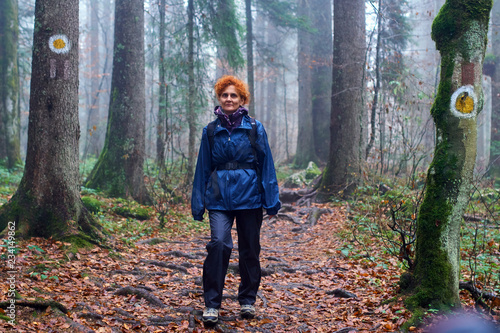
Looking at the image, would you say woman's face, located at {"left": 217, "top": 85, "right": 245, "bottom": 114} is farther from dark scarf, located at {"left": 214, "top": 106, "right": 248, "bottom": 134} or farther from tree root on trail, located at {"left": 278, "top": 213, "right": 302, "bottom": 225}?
tree root on trail, located at {"left": 278, "top": 213, "right": 302, "bottom": 225}

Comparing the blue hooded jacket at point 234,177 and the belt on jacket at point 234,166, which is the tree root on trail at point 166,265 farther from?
the belt on jacket at point 234,166

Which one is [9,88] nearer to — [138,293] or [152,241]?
[152,241]

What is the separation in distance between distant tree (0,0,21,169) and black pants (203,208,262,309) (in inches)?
436

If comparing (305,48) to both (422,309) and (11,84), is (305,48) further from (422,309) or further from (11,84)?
(422,309)

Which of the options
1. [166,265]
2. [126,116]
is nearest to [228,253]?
[166,265]

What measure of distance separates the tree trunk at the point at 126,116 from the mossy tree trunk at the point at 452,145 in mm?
7516

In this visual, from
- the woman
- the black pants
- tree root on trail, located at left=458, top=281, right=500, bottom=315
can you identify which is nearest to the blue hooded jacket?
the woman

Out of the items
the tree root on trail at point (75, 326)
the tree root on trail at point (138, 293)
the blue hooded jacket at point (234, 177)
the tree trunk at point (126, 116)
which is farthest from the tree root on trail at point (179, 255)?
the tree trunk at point (126, 116)

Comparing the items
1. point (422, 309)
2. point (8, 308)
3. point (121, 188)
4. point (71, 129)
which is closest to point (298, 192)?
point (121, 188)

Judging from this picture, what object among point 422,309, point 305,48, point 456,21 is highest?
point 305,48

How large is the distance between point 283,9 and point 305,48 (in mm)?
3361

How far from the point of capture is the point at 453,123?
3.59m

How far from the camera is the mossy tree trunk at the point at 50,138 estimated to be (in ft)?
17.5

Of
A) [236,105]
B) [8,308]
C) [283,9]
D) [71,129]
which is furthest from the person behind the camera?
[283,9]
